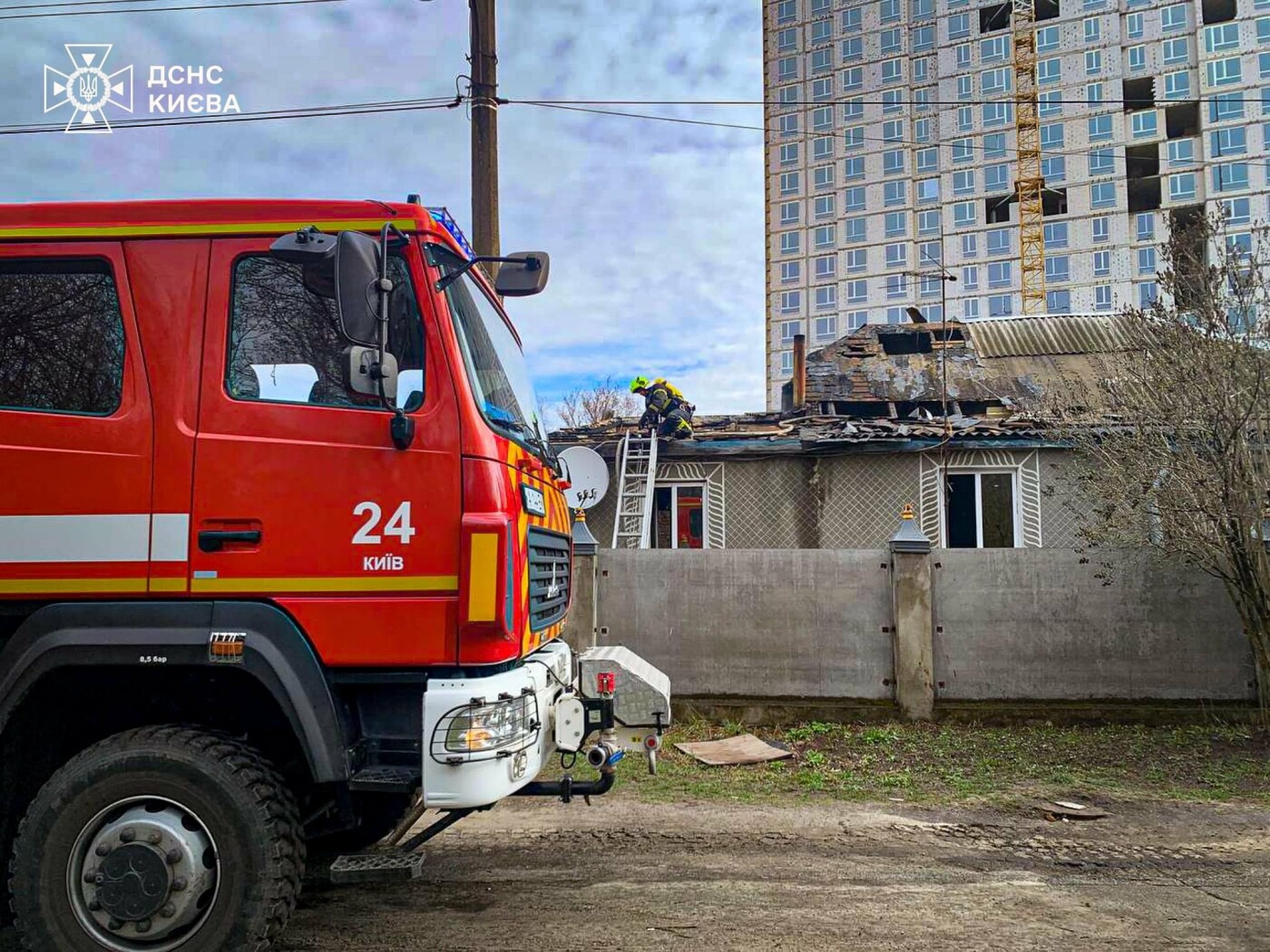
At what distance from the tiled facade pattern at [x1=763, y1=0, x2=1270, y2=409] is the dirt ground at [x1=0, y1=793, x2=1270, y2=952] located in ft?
183

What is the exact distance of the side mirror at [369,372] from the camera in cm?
322

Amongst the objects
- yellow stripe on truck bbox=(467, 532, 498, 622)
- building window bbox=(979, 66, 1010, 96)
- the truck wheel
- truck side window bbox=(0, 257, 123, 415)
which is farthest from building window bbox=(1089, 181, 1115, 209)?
the truck wheel

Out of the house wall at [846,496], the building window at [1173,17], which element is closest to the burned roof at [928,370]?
the house wall at [846,496]

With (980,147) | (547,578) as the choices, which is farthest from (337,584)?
(980,147)

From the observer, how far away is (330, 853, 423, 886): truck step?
3281 mm

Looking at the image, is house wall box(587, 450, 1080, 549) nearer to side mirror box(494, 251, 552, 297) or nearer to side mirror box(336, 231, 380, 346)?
side mirror box(494, 251, 552, 297)

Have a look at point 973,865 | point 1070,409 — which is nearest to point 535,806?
point 973,865

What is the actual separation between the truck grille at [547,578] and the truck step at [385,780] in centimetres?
74

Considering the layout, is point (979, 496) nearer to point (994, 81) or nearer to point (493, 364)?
point (493, 364)

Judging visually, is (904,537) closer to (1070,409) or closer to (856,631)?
(856,631)

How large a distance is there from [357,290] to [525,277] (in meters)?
1.03

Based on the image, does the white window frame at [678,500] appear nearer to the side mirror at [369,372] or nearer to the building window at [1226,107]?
the side mirror at [369,372]

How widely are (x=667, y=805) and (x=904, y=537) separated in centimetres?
359

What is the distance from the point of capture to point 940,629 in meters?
8.05
